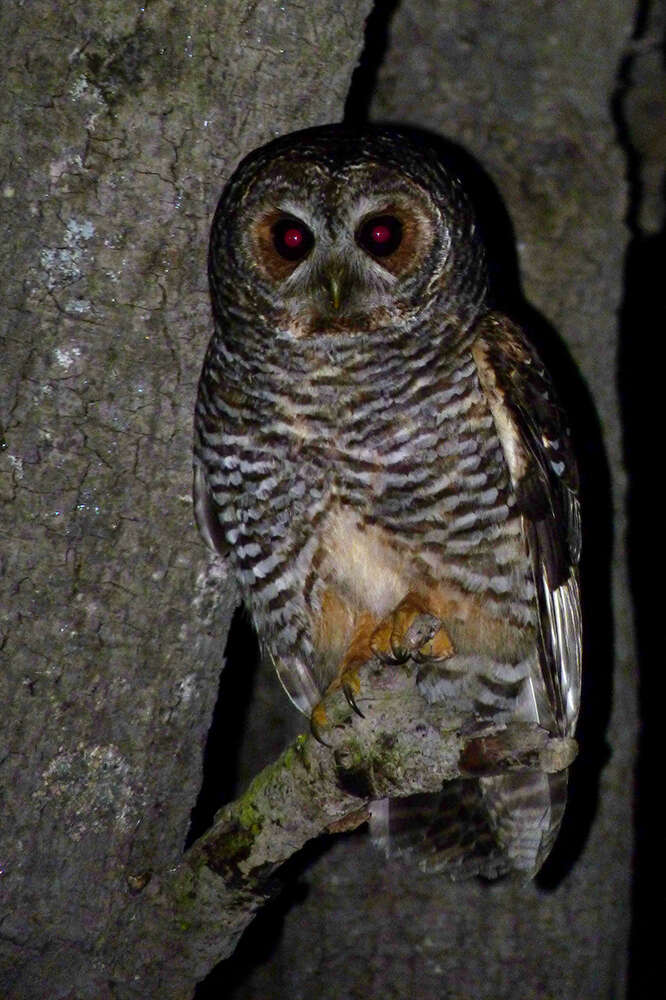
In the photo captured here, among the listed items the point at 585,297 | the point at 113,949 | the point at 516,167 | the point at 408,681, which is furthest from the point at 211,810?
the point at 516,167

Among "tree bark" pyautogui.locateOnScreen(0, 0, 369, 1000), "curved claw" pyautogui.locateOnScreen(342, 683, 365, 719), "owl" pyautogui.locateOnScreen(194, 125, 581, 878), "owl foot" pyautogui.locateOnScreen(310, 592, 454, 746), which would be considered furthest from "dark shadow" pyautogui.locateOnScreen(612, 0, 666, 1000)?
"tree bark" pyautogui.locateOnScreen(0, 0, 369, 1000)

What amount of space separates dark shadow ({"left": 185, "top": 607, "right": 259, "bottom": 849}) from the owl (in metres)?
0.83

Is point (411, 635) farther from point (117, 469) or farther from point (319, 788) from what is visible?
point (117, 469)

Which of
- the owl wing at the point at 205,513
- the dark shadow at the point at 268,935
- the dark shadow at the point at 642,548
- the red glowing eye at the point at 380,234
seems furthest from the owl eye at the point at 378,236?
the dark shadow at the point at 268,935

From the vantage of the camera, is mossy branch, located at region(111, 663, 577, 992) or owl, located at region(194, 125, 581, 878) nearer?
mossy branch, located at region(111, 663, 577, 992)

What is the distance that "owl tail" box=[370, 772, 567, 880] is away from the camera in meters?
2.66

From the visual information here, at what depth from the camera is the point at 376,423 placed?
2.29m

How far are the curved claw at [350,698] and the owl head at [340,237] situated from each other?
2.39 ft

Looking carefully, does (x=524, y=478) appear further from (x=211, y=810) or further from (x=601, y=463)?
(x=211, y=810)

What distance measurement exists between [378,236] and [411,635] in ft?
2.69

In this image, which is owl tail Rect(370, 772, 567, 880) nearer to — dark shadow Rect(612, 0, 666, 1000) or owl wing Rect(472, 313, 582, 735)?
owl wing Rect(472, 313, 582, 735)

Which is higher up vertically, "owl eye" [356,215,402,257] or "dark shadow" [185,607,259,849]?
"owl eye" [356,215,402,257]

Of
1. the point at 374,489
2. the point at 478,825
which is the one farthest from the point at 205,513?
the point at 478,825

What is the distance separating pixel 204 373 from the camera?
2.41m
